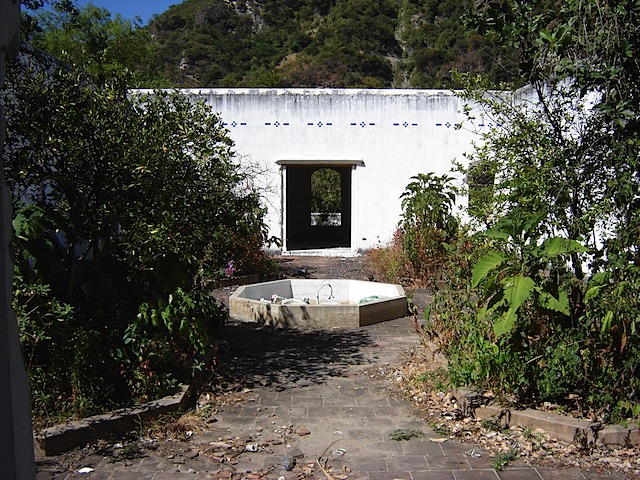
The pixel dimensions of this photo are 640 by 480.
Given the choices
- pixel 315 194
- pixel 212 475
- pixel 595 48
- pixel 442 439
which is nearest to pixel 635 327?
pixel 442 439

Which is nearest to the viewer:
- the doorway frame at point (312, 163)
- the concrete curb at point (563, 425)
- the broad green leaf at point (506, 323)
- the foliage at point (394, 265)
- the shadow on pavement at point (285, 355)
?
the concrete curb at point (563, 425)

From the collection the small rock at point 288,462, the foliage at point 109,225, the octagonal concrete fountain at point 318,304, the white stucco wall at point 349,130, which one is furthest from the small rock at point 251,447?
the white stucco wall at point 349,130

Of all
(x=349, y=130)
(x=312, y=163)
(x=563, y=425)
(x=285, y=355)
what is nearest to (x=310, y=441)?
(x=563, y=425)

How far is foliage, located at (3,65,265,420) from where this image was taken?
5.06m

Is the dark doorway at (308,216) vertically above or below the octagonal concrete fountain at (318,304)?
above

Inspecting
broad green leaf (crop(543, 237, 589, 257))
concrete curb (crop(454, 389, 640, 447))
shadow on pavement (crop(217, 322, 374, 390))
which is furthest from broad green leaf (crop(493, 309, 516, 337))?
shadow on pavement (crop(217, 322, 374, 390))

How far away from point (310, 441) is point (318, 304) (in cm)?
430

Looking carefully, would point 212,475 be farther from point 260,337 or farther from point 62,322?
point 260,337

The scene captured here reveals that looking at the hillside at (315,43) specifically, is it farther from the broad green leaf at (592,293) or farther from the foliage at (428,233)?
the broad green leaf at (592,293)

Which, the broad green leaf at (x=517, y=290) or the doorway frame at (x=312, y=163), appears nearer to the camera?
the broad green leaf at (x=517, y=290)

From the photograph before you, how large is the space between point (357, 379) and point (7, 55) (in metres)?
5.42

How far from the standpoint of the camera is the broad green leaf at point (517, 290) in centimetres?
481

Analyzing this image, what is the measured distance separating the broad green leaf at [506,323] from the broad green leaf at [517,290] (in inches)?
2.2

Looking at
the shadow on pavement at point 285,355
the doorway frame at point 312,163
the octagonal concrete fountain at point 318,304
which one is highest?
the doorway frame at point 312,163
